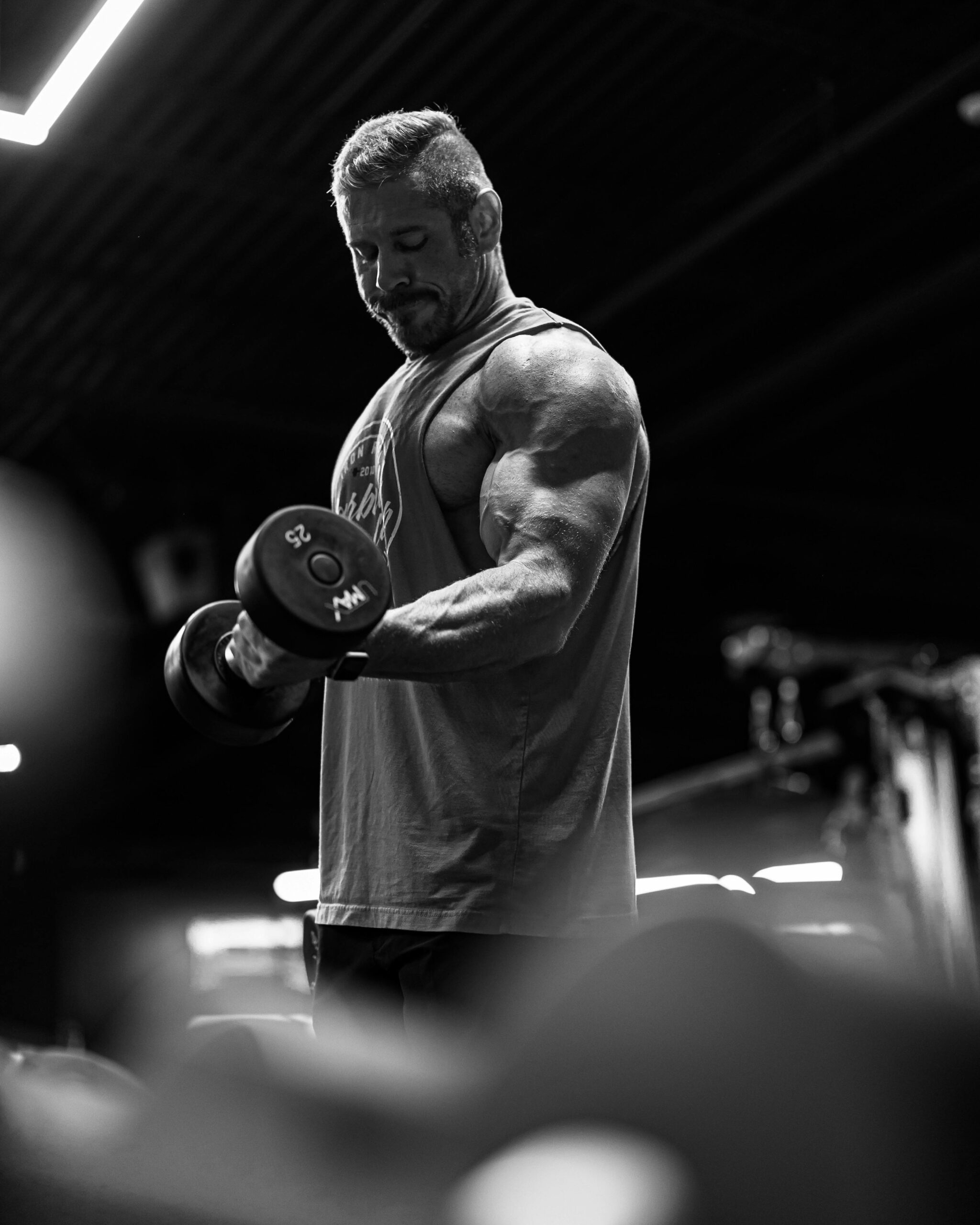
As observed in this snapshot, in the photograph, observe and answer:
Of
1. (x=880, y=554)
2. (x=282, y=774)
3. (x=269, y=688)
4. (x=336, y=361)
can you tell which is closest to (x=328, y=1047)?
(x=269, y=688)

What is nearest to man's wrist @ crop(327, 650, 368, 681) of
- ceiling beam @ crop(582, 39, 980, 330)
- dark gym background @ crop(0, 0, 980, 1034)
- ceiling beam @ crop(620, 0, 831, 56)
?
dark gym background @ crop(0, 0, 980, 1034)

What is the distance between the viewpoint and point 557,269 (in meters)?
5.67

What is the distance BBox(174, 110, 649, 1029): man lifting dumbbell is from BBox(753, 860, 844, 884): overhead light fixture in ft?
17.1

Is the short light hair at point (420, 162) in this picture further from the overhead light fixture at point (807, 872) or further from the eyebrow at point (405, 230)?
the overhead light fixture at point (807, 872)

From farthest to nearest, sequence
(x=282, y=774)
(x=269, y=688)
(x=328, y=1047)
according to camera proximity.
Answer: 1. (x=282, y=774)
2. (x=269, y=688)
3. (x=328, y=1047)

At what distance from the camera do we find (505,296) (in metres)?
1.53

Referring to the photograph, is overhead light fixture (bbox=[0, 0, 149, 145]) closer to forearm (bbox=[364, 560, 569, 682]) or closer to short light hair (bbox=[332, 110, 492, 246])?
short light hair (bbox=[332, 110, 492, 246])

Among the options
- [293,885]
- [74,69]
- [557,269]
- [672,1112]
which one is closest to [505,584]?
[672,1112]

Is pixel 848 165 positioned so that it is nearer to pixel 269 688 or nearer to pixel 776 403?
pixel 776 403

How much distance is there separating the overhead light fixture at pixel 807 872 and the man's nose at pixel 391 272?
17.3 feet

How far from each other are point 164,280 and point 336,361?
857mm

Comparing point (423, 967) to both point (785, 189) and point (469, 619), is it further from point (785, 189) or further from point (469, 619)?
point (785, 189)

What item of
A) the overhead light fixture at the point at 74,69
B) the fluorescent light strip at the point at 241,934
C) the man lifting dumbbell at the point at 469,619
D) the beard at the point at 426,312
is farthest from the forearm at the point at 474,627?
the fluorescent light strip at the point at 241,934

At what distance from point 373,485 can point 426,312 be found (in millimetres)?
174
